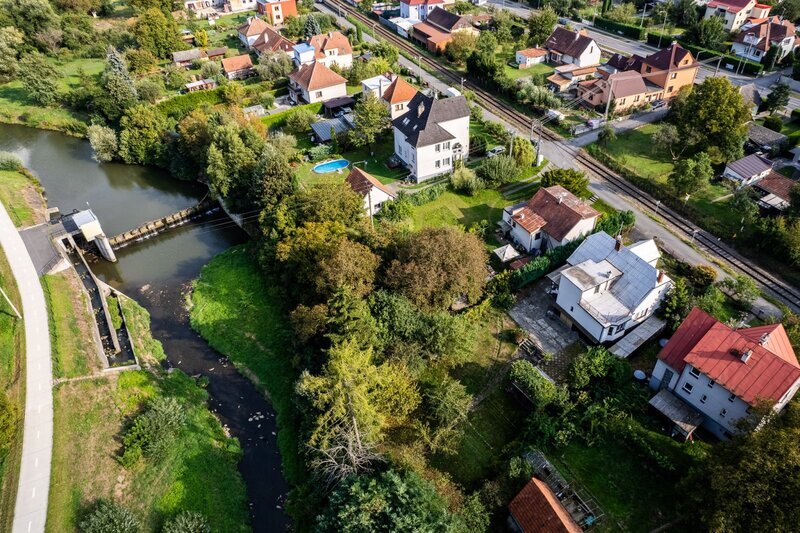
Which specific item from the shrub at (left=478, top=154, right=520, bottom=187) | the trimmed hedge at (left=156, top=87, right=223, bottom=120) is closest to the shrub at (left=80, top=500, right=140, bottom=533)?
the shrub at (left=478, top=154, right=520, bottom=187)

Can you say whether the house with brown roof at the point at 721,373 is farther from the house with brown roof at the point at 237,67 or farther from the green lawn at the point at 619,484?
the house with brown roof at the point at 237,67

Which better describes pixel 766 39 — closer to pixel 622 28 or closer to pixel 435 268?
pixel 622 28

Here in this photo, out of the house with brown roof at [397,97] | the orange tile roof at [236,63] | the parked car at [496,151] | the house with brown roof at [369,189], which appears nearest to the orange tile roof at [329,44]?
the orange tile roof at [236,63]

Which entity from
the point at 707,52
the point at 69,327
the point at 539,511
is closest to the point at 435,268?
the point at 539,511

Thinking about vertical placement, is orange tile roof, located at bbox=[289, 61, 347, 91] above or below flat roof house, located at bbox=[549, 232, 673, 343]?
above

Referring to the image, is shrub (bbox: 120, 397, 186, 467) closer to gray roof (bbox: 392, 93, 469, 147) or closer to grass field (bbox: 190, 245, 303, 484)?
grass field (bbox: 190, 245, 303, 484)

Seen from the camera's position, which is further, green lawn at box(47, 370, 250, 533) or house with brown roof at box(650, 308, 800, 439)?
green lawn at box(47, 370, 250, 533)

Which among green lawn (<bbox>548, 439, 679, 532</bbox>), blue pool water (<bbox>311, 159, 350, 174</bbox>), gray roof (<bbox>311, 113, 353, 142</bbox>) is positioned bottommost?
green lawn (<bbox>548, 439, 679, 532</bbox>)
